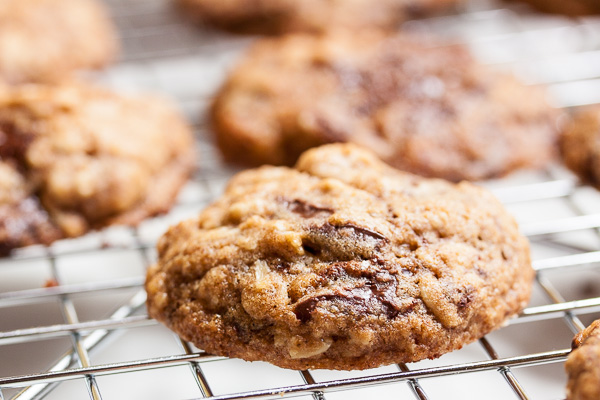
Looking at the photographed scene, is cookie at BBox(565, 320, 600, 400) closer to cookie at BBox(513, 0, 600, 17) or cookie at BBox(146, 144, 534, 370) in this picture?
cookie at BBox(146, 144, 534, 370)

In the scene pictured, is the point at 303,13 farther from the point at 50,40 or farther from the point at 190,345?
the point at 190,345

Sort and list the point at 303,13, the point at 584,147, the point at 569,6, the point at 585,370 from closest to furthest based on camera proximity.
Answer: the point at 585,370, the point at 584,147, the point at 303,13, the point at 569,6

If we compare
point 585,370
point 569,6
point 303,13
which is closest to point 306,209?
point 585,370

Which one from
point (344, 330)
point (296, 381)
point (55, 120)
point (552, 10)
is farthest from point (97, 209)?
point (552, 10)

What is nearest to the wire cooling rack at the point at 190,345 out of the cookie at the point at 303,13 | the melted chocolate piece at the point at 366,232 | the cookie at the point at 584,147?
the cookie at the point at 584,147

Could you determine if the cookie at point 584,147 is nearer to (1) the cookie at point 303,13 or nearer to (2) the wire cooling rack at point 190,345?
(2) the wire cooling rack at point 190,345

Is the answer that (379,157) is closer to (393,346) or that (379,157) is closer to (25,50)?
(393,346)

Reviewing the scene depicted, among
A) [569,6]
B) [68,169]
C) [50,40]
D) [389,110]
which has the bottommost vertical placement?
[389,110]
